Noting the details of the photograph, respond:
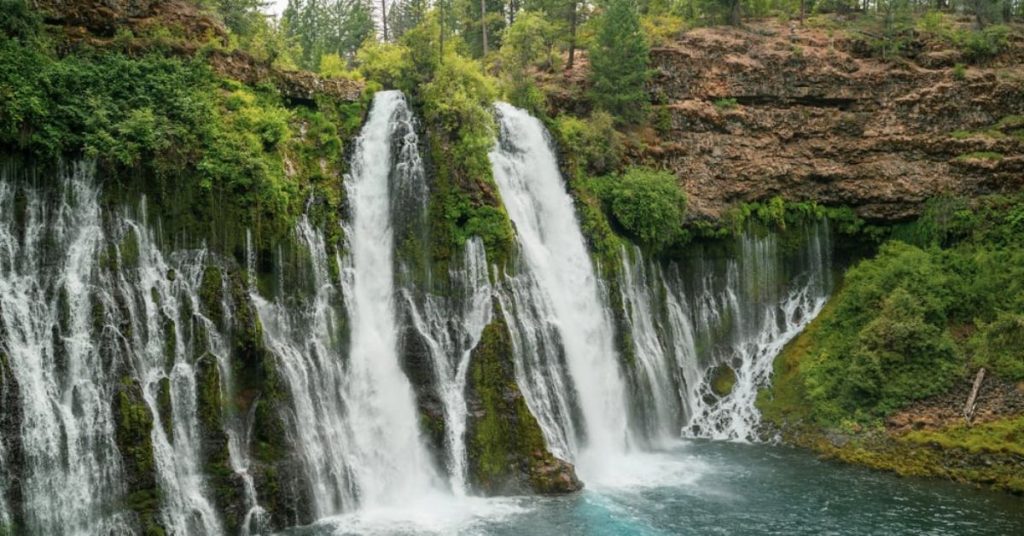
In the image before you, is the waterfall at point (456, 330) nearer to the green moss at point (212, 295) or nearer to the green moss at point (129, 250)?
the green moss at point (212, 295)

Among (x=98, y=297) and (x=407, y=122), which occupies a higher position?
(x=407, y=122)

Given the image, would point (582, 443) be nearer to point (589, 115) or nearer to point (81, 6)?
point (589, 115)

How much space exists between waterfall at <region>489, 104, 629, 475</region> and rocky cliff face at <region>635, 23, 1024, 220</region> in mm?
6384

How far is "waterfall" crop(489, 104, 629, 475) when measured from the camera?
24250mm

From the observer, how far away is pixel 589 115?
3506 centimetres

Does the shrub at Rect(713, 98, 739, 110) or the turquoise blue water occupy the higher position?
the shrub at Rect(713, 98, 739, 110)

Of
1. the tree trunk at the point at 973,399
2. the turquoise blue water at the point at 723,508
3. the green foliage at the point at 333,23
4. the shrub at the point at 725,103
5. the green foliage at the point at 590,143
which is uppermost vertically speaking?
the green foliage at the point at 333,23

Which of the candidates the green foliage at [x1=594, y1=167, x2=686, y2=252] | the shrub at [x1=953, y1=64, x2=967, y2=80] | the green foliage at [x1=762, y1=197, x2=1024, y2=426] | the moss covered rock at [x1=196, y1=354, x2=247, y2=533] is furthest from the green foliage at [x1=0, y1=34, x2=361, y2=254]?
the shrub at [x1=953, y1=64, x2=967, y2=80]

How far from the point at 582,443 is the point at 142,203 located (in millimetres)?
14526

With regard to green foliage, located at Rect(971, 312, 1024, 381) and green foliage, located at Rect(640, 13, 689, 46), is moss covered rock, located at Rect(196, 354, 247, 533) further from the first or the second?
green foliage, located at Rect(640, 13, 689, 46)

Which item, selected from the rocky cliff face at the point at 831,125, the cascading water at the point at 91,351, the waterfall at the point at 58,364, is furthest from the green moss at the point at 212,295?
the rocky cliff face at the point at 831,125

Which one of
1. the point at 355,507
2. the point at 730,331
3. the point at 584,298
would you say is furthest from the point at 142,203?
the point at 730,331

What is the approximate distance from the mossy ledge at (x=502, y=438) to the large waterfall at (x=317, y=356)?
1.01ft

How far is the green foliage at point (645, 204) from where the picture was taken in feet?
99.4
